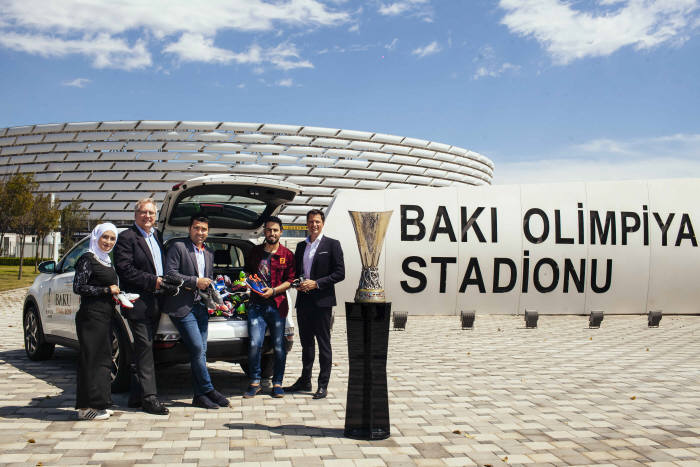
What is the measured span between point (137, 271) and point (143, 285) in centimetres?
13

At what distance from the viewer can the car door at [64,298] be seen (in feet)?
23.9

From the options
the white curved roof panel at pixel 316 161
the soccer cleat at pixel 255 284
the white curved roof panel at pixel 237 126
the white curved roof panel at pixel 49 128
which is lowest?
the soccer cleat at pixel 255 284

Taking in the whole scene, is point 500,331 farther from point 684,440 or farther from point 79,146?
point 79,146

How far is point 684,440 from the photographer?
16.5 feet

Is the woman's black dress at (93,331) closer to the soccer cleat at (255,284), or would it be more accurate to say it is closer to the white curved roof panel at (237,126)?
the soccer cleat at (255,284)

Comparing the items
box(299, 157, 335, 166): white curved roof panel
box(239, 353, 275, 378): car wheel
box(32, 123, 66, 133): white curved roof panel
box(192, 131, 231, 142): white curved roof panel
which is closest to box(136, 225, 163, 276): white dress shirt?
box(239, 353, 275, 378): car wheel

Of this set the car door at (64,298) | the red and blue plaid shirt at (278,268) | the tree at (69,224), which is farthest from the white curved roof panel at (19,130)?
the red and blue plaid shirt at (278,268)

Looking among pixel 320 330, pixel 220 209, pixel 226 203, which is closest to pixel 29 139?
pixel 226 203

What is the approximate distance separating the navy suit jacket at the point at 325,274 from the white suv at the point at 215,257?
53 centimetres

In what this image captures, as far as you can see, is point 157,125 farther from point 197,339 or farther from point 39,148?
point 197,339

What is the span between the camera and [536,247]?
16234 mm

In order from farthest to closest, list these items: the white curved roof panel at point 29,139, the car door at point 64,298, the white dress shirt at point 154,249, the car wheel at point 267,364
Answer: the white curved roof panel at point 29,139 → the car door at point 64,298 → the car wheel at point 267,364 → the white dress shirt at point 154,249

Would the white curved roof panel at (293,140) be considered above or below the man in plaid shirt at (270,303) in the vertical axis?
above

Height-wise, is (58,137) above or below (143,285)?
above
